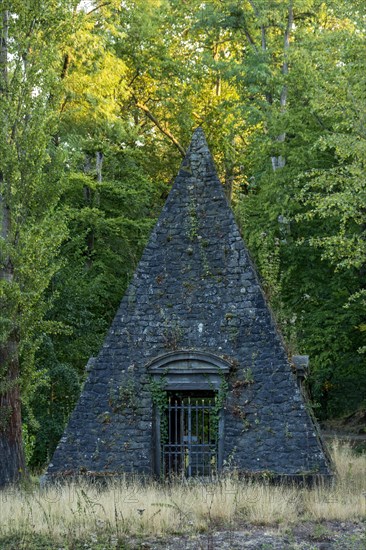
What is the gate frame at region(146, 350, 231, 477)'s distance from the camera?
47.1 ft

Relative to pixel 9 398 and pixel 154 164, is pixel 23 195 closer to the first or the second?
pixel 9 398

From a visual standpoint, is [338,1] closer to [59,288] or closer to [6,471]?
[59,288]

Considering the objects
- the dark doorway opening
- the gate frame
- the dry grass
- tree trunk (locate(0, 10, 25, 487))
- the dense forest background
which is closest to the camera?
the dry grass

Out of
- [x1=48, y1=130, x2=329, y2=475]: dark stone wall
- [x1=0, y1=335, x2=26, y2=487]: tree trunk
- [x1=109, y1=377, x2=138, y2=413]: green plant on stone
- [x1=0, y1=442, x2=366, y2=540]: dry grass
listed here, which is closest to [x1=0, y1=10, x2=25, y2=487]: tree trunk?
[x1=0, y1=335, x2=26, y2=487]: tree trunk

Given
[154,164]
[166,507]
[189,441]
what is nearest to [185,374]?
[189,441]

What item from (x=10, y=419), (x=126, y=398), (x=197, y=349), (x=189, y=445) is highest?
(x=197, y=349)

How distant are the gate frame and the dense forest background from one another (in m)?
1.98

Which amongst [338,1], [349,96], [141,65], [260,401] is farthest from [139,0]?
[260,401]

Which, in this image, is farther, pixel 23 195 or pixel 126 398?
pixel 23 195

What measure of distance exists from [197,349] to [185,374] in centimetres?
48

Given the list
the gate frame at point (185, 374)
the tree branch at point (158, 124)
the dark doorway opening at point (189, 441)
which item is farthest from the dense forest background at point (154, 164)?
the dark doorway opening at point (189, 441)

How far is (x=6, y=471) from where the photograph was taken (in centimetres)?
1432

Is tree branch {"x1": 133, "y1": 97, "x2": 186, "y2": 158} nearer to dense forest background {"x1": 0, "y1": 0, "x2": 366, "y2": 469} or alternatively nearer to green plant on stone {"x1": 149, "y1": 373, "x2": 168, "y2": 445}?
dense forest background {"x1": 0, "y1": 0, "x2": 366, "y2": 469}

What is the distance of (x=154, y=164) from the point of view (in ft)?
106
